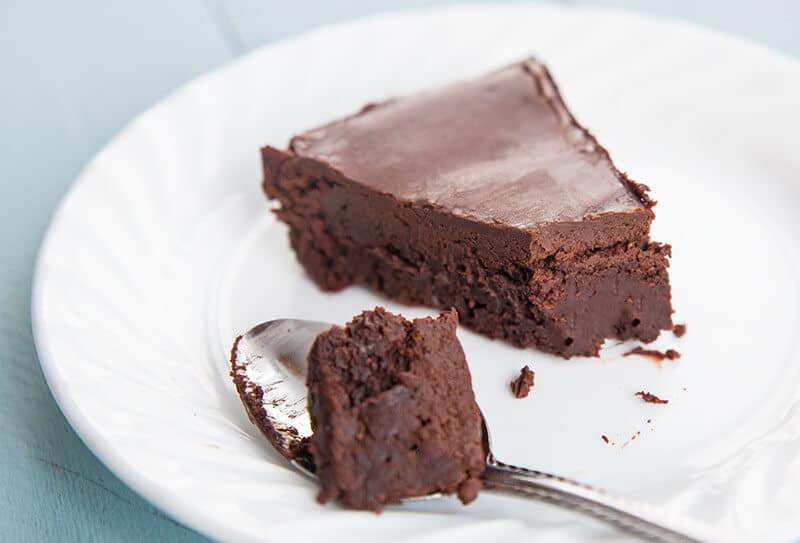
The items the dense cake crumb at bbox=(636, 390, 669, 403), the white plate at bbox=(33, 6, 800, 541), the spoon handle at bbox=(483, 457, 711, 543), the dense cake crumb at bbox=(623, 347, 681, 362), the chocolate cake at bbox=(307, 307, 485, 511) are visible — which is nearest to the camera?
the spoon handle at bbox=(483, 457, 711, 543)

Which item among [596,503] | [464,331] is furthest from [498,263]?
[596,503]

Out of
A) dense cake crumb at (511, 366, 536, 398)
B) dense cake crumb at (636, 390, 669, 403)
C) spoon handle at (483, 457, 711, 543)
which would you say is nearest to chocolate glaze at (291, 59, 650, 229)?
dense cake crumb at (511, 366, 536, 398)

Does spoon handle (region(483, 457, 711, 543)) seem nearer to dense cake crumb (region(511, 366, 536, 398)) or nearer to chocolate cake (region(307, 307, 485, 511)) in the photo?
chocolate cake (region(307, 307, 485, 511))

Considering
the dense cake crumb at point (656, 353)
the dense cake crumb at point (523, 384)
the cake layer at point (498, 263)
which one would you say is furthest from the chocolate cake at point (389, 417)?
the dense cake crumb at point (656, 353)

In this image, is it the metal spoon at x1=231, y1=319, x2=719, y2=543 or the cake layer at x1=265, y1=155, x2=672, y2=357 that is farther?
the cake layer at x1=265, y1=155, x2=672, y2=357

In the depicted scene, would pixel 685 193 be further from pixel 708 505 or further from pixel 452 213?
pixel 708 505

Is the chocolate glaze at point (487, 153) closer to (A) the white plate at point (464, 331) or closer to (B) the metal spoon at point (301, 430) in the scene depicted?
(A) the white plate at point (464, 331)

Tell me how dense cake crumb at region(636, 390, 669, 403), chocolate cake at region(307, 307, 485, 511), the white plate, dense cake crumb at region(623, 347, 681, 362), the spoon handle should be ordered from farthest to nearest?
dense cake crumb at region(623, 347, 681, 362) < dense cake crumb at region(636, 390, 669, 403) < the white plate < chocolate cake at region(307, 307, 485, 511) < the spoon handle
